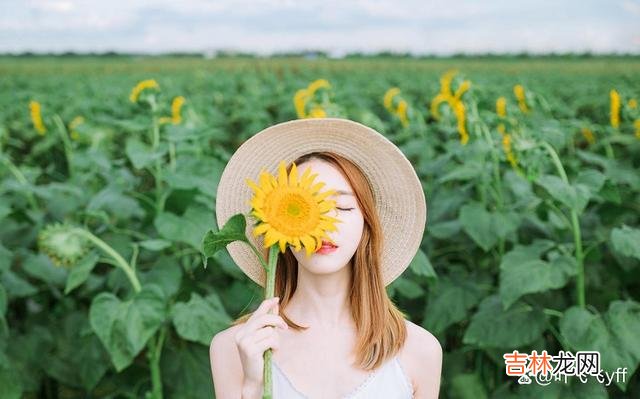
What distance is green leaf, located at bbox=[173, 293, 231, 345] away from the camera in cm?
224

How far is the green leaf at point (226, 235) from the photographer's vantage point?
123 cm

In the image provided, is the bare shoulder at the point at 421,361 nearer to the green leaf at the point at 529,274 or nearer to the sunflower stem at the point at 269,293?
the sunflower stem at the point at 269,293

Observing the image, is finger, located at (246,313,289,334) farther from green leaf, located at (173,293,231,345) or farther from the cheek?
green leaf, located at (173,293,231,345)

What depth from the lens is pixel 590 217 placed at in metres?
3.04

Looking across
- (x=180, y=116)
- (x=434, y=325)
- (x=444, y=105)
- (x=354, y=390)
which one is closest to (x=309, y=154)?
(x=354, y=390)

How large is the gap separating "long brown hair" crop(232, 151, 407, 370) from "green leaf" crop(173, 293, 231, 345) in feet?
2.16

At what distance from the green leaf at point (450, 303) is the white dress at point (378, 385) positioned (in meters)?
1.25

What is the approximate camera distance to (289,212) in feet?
4.00

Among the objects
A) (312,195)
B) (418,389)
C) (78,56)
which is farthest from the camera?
(78,56)

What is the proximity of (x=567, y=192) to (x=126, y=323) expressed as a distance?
136 centimetres

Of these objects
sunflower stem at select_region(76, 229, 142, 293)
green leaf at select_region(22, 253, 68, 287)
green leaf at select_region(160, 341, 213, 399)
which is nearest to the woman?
sunflower stem at select_region(76, 229, 142, 293)

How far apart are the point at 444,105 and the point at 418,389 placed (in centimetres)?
220

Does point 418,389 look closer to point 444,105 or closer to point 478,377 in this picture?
point 478,377

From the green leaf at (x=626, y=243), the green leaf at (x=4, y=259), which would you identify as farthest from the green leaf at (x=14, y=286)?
the green leaf at (x=626, y=243)
